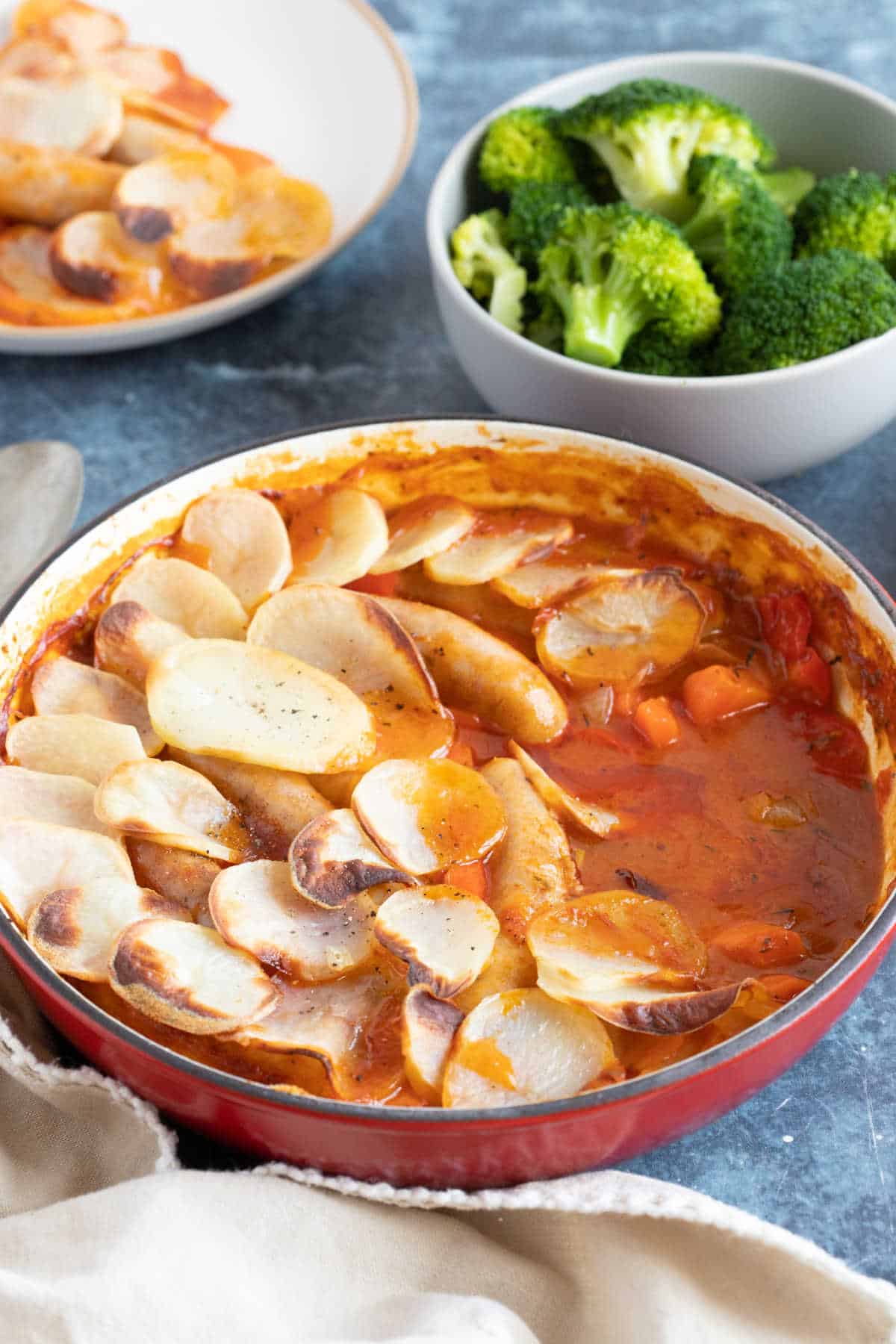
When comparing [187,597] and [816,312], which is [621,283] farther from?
[187,597]

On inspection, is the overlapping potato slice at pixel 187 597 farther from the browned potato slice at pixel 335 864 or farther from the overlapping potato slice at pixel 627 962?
the overlapping potato slice at pixel 627 962

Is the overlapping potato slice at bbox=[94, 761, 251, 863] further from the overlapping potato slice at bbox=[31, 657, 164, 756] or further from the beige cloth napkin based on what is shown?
the beige cloth napkin

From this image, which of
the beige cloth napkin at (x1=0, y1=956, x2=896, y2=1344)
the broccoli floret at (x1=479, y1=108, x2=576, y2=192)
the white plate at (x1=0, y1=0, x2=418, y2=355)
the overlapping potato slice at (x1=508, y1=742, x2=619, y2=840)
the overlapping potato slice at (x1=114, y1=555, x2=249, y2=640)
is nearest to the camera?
the beige cloth napkin at (x1=0, y1=956, x2=896, y2=1344)

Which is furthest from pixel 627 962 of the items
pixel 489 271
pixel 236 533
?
pixel 489 271

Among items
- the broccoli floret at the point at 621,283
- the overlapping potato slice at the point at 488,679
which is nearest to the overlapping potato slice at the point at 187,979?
the overlapping potato slice at the point at 488,679

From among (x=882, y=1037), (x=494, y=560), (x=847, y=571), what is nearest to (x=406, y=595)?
(x=494, y=560)

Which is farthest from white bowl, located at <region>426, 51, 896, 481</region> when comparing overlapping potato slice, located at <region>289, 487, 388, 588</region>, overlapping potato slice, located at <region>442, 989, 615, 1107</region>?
overlapping potato slice, located at <region>442, 989, 615, 1107</region>
